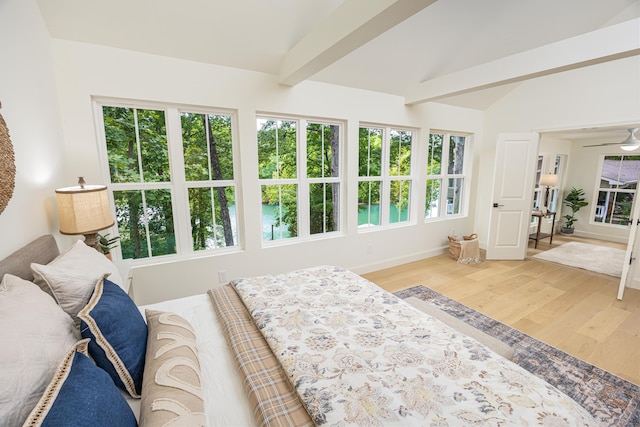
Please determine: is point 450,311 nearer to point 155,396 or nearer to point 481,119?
point 155,396

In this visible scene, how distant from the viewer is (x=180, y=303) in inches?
72.4

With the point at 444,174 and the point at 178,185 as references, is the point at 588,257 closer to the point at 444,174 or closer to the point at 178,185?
the point at 444,174

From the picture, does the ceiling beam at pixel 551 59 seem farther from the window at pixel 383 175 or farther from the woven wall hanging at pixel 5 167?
the woven wall hanging at pixel 5 167

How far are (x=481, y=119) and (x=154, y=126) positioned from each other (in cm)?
504

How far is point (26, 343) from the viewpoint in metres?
0.78

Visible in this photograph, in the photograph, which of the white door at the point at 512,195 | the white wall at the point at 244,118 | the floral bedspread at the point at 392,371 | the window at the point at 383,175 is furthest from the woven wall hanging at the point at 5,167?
the white door at the point at 512,195

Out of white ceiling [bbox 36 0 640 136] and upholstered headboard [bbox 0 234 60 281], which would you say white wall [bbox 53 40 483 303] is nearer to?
white ceiling [bbox 36 0 640 136]

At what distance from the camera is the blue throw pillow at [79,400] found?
0.61 meters

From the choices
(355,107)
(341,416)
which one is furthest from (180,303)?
(355,107)

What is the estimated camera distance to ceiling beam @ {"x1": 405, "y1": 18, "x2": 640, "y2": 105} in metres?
2.18

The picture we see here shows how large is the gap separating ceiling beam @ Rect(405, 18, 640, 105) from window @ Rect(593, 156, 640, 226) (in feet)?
16.3

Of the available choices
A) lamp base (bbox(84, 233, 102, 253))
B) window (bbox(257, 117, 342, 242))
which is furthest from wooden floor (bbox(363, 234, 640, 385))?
lamp base (bbox(84, 233, 102, 253))

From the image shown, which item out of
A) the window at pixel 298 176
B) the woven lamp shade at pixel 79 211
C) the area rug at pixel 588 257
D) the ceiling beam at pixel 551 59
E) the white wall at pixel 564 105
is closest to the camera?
the woven lamp shade at pixel 79 211

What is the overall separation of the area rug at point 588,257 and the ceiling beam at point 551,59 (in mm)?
3158
